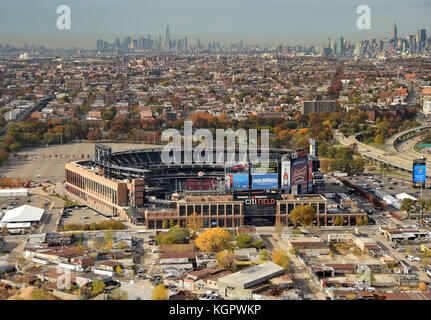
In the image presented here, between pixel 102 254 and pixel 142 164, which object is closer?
pixel 102 254

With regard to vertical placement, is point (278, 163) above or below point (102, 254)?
above

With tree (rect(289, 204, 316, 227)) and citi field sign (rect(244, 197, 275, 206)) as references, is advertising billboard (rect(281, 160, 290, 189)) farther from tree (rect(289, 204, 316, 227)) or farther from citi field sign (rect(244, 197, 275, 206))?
tree (rect(289, 204, 316, 227))

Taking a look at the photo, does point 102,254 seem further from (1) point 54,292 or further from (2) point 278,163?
(2) point 278,163

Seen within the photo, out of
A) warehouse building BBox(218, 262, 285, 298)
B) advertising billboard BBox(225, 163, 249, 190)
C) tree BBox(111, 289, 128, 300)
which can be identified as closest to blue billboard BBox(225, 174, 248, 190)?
advertising billboard BBox(225, 163, 249, 190)

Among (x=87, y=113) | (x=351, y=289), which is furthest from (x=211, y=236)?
(x=87, y=113)

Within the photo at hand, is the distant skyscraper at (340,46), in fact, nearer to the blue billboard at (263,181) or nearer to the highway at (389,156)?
the highway at (389,156)

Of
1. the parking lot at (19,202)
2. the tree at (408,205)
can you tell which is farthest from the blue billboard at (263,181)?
the parking lot at (19,202)
